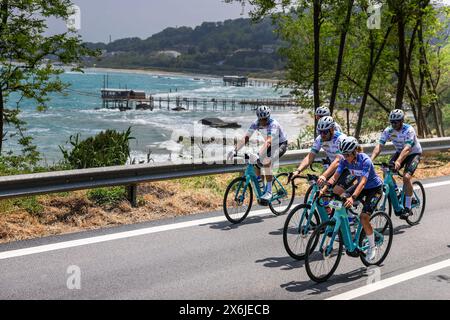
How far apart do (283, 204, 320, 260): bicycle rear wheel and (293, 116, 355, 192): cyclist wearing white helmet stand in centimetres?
54

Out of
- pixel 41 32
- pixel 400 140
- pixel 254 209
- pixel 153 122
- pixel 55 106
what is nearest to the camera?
pixel 400 140

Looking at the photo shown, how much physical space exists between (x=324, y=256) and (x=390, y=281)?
3.04ft

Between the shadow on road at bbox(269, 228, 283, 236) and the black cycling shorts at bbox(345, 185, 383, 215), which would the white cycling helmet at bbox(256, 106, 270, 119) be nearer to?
the shadow on road at bbox(269, 228, 283, 236)

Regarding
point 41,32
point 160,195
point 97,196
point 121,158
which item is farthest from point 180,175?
point 41,32

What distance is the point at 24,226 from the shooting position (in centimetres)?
927

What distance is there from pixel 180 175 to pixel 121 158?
266 centimetres

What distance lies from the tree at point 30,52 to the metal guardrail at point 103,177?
9224 millimetres

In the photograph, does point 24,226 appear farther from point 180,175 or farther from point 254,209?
point 254,209

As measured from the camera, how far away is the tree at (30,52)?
1859 cm

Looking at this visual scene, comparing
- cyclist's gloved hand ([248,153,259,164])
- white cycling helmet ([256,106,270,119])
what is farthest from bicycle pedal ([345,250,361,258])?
white cycling helmet ([256,106,270,119])

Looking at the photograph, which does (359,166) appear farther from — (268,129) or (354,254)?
(268,129)

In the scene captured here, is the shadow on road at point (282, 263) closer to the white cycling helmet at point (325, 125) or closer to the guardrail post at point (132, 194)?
the white cycling helmet at point (325, 125)

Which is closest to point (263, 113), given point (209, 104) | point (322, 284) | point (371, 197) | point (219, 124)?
point (371, 197)

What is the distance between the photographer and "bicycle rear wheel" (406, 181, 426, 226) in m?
10.7
